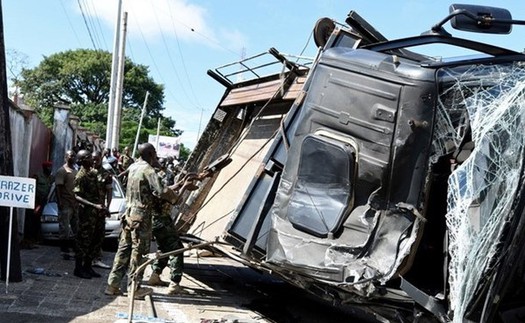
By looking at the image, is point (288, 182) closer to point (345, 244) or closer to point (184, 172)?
point (345, 244)

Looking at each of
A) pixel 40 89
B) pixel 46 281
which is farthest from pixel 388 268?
pixel 40 89

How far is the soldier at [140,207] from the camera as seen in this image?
6.48m

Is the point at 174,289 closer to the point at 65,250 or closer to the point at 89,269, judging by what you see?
the point at 89,269

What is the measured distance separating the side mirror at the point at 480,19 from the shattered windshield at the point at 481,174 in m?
0.31

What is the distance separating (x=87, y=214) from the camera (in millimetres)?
7930

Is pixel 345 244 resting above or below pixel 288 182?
below

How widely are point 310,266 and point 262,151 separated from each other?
2262 mm

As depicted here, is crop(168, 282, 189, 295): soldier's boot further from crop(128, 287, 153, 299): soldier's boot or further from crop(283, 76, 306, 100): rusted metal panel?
crop(283, 76, 306, 100): rusted metal panel

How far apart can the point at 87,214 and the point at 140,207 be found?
1.73 m

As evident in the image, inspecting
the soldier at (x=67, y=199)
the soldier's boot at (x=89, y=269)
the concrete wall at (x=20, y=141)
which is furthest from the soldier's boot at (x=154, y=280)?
the concrete wall at (x=20, y=141)

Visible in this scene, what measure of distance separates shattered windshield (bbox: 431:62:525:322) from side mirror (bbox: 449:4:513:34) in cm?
31

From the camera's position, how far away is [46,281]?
7266 mm

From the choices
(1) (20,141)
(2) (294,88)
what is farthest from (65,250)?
(2) (294,88)

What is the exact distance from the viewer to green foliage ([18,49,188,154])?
5159 centimetres
